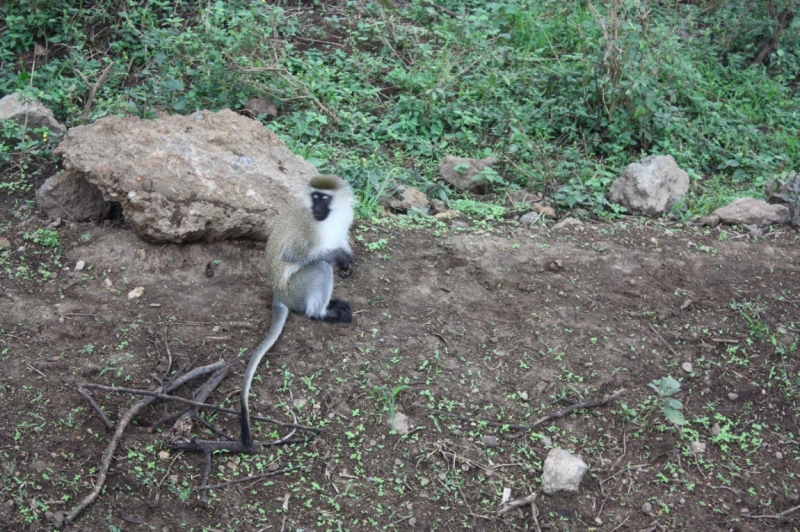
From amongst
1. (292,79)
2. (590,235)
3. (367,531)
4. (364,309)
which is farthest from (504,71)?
(367,531)

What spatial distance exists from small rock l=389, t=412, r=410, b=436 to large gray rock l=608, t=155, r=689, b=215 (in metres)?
3.03

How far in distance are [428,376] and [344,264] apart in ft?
3.33

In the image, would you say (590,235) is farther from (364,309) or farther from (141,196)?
(141,196)

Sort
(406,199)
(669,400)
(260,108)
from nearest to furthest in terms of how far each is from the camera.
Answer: (669,400)
(406,199)
(260,108)

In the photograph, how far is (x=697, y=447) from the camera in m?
4.34

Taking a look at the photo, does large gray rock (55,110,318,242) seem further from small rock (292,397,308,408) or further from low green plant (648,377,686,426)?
low green plant (648,377,686,426)

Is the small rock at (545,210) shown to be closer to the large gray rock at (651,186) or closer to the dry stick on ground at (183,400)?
the large gray rock at (651,186)

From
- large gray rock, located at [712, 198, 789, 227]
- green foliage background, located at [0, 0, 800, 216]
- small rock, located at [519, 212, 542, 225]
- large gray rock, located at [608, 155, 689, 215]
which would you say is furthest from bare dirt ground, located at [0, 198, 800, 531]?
green foliage background, located at [0, 0, 800, 216]

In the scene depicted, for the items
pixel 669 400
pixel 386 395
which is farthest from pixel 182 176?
pixel 669 400

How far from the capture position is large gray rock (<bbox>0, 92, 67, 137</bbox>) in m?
6.39

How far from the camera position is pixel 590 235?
238 inches

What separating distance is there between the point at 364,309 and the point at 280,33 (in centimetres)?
417

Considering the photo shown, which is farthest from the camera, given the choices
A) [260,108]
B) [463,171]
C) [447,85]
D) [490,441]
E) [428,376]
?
[447,85]

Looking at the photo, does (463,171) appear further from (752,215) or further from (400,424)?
(400,424)
